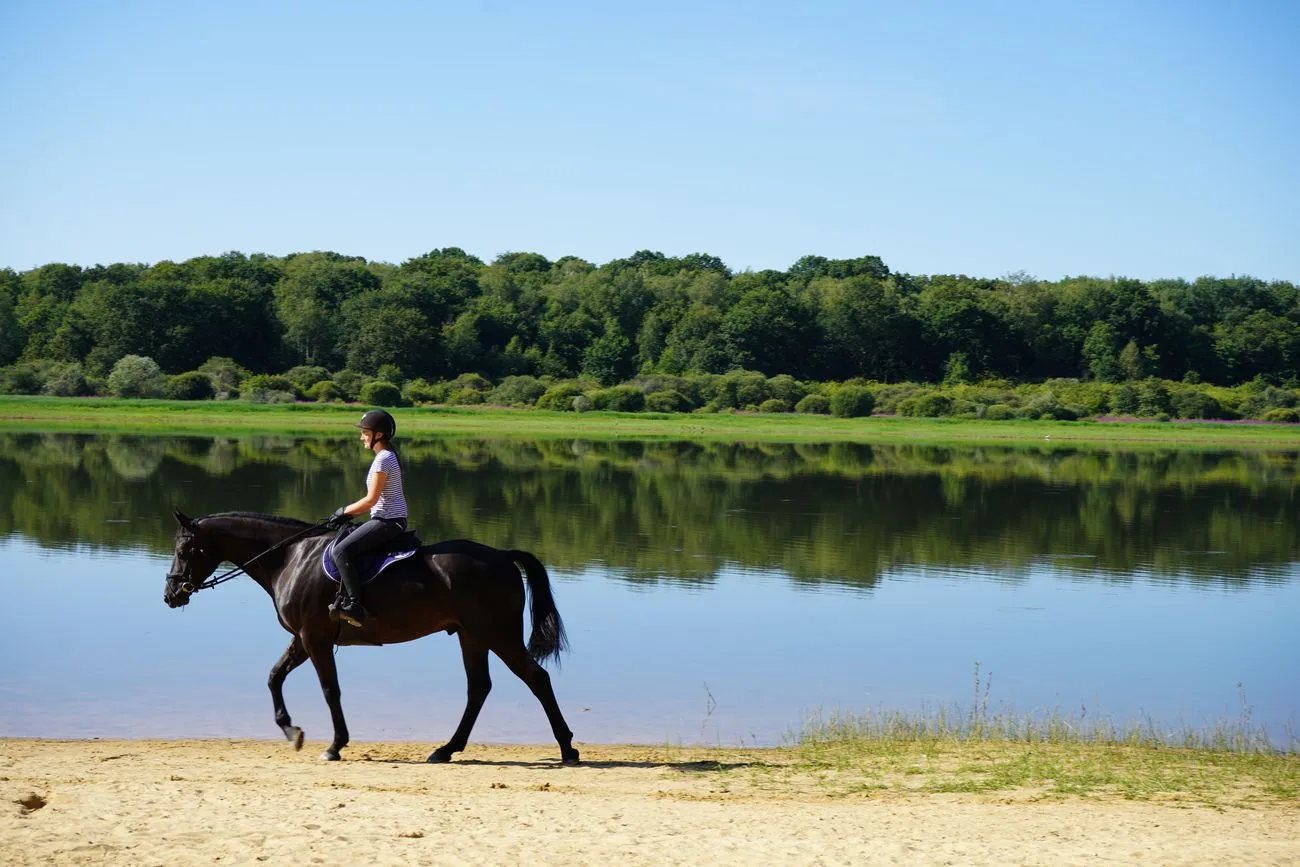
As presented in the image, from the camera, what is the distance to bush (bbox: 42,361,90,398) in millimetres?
83625

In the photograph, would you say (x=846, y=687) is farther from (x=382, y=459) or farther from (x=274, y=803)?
(x=274, y=803)

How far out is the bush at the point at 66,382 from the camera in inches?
3292

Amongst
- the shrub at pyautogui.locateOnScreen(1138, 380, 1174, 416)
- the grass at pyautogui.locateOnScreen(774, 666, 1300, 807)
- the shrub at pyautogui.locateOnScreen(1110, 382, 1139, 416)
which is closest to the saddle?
the grass at pyautogui.locateOnScreen(774, 666, 1300, 807)

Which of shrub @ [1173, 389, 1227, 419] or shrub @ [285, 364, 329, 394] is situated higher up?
shrub @ [285, 364, 329, 394]

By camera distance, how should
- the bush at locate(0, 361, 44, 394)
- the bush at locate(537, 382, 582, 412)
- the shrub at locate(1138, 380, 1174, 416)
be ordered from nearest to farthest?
the bush at locate(0, 361, 44, 394)
the bush at locate(537, 382, 582, 412)
the shrub at locate(1138, 380, 1174, 416)

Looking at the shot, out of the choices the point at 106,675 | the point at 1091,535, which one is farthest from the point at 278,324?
the point at 106,675

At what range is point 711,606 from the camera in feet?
65.0

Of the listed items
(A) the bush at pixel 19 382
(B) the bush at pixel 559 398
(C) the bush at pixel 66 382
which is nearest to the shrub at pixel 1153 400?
(B) the bush at pixel 559 398

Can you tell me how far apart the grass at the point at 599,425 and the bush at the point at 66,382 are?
9.66 feet

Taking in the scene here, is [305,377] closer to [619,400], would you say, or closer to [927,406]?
[619,400]

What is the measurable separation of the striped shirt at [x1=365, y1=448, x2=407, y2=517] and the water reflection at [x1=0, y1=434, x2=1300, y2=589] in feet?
38.0

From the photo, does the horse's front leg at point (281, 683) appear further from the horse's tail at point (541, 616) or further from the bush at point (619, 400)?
the bush at point (619, 400)

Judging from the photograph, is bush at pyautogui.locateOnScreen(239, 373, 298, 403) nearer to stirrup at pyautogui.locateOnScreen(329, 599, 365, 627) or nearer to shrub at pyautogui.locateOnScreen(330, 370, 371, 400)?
shrub at pyautogui.locateOnScreen(330, 370, 371, 400)

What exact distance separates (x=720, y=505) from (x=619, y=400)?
52510 millimetres
